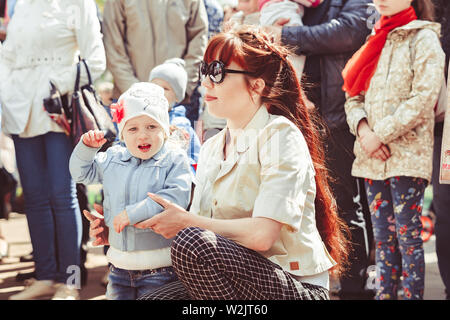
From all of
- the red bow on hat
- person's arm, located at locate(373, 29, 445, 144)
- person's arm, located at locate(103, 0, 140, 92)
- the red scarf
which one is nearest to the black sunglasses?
the red bow on hat

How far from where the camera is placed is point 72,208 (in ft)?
10.6

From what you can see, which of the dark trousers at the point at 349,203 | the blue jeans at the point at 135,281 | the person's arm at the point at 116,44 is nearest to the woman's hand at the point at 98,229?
the blue jeans at the point at 135,281

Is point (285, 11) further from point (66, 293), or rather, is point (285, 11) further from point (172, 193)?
point (66, 293)

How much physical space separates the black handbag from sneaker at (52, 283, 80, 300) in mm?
799

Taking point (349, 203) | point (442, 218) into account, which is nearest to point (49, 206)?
point (349, 203)

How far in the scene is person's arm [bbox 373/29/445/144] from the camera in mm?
2826

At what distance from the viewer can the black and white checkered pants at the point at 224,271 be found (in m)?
1.82

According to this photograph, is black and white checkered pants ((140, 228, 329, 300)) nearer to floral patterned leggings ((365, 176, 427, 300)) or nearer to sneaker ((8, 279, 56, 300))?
floral patterned leggings ((365, 176, 427, 300))

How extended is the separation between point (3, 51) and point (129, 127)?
4.46 feet

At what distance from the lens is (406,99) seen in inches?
115

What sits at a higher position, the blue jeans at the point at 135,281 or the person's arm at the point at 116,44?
the person's arm at the point at 116,44

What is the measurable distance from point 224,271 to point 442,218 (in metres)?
1.74

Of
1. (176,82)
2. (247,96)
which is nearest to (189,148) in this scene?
(176,82)

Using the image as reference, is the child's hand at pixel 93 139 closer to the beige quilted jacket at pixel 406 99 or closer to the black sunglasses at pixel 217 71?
the black sunglasses at pixel 217 71
